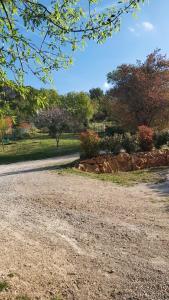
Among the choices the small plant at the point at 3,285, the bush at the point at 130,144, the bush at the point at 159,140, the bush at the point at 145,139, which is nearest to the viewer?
the small plant at the point at 3,285

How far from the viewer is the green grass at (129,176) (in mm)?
13609

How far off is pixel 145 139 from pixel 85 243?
41.7ft

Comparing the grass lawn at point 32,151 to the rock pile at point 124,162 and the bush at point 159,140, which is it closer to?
the bush at point 159,140

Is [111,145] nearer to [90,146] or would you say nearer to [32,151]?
[90,146]

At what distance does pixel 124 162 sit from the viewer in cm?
1695

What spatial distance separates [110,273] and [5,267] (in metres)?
1.47

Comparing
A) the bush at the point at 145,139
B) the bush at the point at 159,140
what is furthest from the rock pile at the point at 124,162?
the bush at the point at 159,140

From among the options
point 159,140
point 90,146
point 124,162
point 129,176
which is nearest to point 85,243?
point 129,176

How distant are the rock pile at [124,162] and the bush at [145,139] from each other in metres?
0.98

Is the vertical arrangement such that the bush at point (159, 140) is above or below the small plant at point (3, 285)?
above

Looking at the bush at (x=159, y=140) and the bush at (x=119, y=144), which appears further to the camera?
the bush at (x=159, y=140)

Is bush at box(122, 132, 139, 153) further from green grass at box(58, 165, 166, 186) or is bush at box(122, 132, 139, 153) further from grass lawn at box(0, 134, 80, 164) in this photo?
grass lawn at box(0, 134, 80, 164)

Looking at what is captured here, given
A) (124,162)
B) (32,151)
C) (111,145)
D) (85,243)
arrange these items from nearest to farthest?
(85,243), (124,162), (111,145), (32,151)

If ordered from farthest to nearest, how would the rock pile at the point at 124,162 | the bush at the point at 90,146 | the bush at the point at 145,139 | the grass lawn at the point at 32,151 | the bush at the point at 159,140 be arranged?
the grass lawn at the point at 32,151, the bush at the point at 159,140, the bush at the point at 145,139, the bush at the point at 90,146, the rock pile at the point at 124,162
